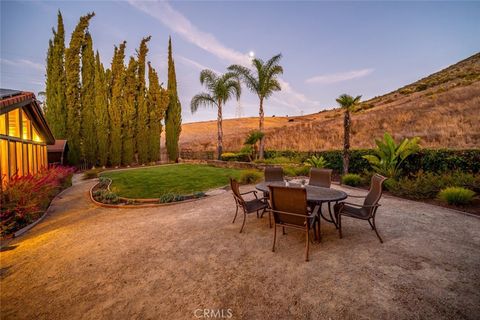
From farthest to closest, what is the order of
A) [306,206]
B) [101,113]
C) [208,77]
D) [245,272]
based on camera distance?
[101,113], [208,77], [306,206], [245,272]

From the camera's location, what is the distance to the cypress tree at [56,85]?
19547 mm

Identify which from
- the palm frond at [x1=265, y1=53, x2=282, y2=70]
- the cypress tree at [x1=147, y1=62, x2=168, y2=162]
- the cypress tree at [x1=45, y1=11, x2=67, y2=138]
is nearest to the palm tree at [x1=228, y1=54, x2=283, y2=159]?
the palm frond at [x1=265, y1=53, x2=282, y2=70]

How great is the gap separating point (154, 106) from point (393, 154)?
24.1m

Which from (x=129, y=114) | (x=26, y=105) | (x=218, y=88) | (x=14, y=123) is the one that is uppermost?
(x=218, y=88)

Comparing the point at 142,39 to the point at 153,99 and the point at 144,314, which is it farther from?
the point at 144,314

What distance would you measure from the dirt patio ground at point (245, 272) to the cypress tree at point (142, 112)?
64.7 feet

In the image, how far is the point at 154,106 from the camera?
25.1 metres

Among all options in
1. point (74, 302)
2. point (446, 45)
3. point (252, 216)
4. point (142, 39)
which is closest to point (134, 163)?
point (142, 39)

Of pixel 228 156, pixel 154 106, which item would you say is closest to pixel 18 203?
pixel 228 156

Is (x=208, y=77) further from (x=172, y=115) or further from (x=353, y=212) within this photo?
(x=353, y=212)

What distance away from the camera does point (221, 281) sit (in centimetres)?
311

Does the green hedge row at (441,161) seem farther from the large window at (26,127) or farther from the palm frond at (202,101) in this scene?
the large window at (26,127)

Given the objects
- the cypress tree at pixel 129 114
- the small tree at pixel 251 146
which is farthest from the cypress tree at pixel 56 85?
the small tree at pixel 251 146

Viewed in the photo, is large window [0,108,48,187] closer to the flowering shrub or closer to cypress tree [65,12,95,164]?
the flowering shrub
